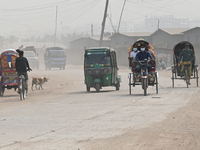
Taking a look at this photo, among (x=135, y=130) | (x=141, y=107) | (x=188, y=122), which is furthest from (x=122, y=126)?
(x=141, y=107)

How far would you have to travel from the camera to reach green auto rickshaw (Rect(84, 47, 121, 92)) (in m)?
20.6

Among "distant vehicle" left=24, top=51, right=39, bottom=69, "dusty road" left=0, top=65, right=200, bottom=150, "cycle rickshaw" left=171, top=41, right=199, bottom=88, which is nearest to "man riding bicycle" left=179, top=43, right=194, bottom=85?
"cycle rickshaw" left=171, top=41, right=199, bottom=88

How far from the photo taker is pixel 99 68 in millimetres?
20562

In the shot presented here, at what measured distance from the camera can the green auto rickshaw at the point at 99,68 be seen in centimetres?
2056

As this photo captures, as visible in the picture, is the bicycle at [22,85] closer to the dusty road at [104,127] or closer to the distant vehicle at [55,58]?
the dusty road at [104,127]

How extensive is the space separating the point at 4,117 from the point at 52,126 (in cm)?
236

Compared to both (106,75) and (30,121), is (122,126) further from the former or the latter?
(106,75)

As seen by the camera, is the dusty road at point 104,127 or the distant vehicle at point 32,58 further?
the distant vehicle at point 32,58

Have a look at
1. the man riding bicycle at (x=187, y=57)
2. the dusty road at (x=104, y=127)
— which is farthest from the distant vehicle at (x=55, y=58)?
the dusty road at (x=104, y=127)

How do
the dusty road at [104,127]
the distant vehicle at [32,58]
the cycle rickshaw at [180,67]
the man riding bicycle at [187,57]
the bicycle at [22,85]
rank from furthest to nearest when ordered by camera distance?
the distant vehicle at [32,58] < the man riding bicycle at [187,57] < the cycle rickshaw at [180,67] < the bicycle at [22,85] < the dusty road at [104,127]

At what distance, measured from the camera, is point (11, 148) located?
24.4 feet

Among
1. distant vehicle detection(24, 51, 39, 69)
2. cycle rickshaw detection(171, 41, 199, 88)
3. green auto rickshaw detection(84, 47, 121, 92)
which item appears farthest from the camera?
distant vehicle detection(24, 51, 39, 69)

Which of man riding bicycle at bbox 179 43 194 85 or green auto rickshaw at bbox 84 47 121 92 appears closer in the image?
green auto rickshaw at bbox 84 47 121 92

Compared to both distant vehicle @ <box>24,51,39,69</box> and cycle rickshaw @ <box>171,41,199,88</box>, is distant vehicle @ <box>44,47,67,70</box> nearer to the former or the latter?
distant vehicle @ <box>24,51,39,69</box>
